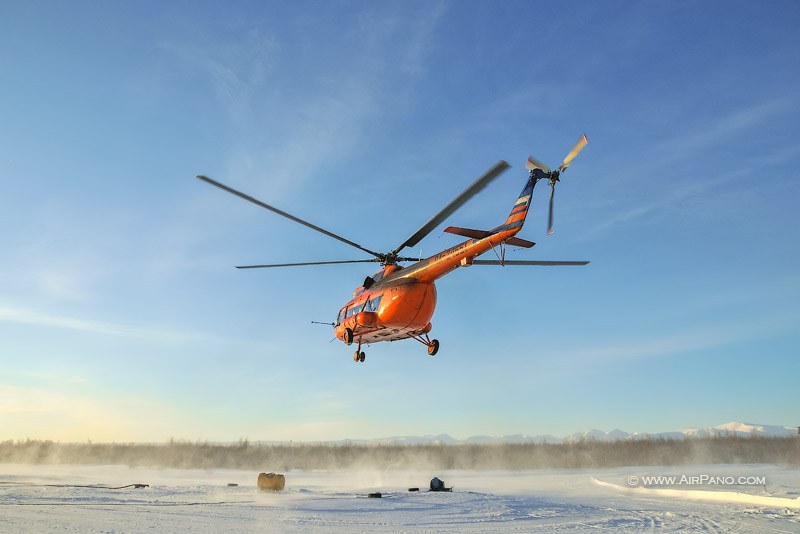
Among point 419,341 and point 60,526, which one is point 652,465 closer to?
point 419,341

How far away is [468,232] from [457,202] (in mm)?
1755

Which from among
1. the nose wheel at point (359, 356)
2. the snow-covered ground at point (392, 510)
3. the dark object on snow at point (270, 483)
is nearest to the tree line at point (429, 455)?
the snow-covered ground at point (392, 510)

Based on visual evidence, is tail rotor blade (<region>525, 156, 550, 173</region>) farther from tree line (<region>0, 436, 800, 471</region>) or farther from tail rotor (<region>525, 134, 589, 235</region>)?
tree line (<region>0, 436, 800, 471</region>)

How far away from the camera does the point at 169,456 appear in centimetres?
6406

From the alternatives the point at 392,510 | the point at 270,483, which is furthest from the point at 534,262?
the point at 270,483

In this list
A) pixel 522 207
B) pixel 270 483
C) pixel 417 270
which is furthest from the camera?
pixel 270 483

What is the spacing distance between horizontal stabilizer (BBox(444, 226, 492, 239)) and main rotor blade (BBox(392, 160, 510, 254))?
0.47 metres

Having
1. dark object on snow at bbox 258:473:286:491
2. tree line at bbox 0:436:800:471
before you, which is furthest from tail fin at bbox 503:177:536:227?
tree line at bbox 0:436:800:471

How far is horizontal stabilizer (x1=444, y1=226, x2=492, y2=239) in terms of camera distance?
19531 millimetres

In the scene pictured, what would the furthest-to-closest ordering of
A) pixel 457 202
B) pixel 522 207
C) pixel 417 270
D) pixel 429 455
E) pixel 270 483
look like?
pixel 429 455 < pixel 270 483 < pixel 417 270 < pixel 522 207 < pixel 457 202

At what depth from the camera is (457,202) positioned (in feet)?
59.9

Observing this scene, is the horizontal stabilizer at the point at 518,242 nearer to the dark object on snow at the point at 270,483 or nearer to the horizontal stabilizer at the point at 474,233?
the horizontal stabilizer at the point at 474,233

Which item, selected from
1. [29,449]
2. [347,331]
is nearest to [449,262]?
[347,331]

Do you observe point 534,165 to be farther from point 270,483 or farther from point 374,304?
point 270,483
